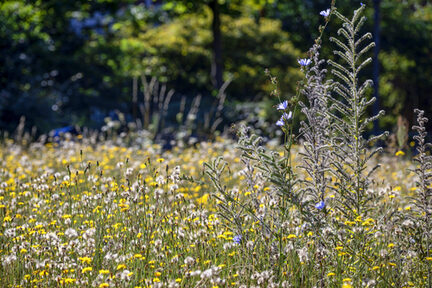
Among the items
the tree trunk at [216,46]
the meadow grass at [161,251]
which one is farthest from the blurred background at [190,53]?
the meadow grass at [161,251]

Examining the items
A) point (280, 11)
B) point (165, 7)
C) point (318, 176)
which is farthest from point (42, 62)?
point (318, 176)

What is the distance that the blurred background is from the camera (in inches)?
642

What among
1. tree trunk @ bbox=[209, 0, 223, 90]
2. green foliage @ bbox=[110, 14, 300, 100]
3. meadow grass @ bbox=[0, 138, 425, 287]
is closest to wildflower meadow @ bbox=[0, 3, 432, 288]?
meadow grass @ bbox=[0, 138, 425, 287]

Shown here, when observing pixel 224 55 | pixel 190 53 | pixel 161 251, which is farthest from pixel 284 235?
pixel 224 55

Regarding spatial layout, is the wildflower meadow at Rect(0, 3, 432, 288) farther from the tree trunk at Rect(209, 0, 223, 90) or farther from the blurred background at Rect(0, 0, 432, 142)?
the tree trunk at Rect(209, 0, 223, 90)

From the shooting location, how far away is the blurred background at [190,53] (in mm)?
16312

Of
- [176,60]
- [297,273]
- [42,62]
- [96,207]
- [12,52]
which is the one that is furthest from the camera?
[176,60]

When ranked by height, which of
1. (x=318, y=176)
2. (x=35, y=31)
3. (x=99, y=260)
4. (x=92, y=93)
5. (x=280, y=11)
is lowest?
(x=99, y=260)

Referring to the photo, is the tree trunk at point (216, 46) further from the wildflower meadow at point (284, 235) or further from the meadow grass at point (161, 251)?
the wildflower meadow at point (284, 235)

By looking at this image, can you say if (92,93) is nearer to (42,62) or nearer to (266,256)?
(42,62)

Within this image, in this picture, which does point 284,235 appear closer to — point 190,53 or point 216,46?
point 216,46

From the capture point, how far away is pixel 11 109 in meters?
13.6

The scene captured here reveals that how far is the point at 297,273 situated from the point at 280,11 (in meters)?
17.9

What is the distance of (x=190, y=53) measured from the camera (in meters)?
19.9
